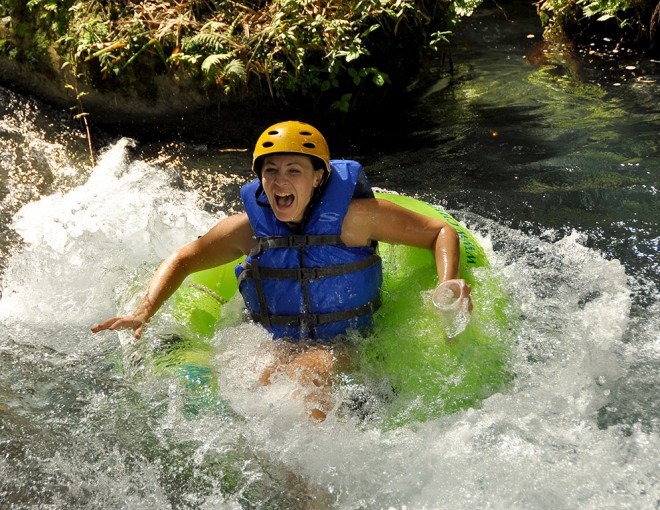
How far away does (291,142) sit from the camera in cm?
367

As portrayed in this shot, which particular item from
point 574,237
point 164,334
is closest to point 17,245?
point 164,334

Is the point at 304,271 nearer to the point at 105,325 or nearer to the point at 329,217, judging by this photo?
the point at 329,217

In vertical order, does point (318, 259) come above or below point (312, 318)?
above

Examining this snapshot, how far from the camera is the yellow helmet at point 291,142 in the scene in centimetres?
366

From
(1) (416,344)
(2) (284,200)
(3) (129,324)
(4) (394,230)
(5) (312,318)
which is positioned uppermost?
(2) (284,200)

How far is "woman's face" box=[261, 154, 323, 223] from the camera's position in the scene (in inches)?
147

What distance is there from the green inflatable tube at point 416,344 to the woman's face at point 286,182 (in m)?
0.77

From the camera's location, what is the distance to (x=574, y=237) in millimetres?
5117

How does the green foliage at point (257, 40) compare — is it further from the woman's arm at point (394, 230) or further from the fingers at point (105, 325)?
the fingers at point (105, 325)

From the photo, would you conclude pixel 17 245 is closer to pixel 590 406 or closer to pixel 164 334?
pixel 164 334

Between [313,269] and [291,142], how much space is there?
2.14ft

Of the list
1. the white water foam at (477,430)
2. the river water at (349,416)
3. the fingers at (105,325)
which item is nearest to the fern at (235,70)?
the river water at (349,416)

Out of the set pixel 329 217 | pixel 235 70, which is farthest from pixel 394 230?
pixel 235 70

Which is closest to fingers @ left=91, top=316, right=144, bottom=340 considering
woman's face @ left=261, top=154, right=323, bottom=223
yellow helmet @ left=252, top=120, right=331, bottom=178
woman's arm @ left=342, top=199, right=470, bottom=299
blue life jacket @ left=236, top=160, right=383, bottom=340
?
blue life jacket @ left=236, top=160, right=383, bottom=340
